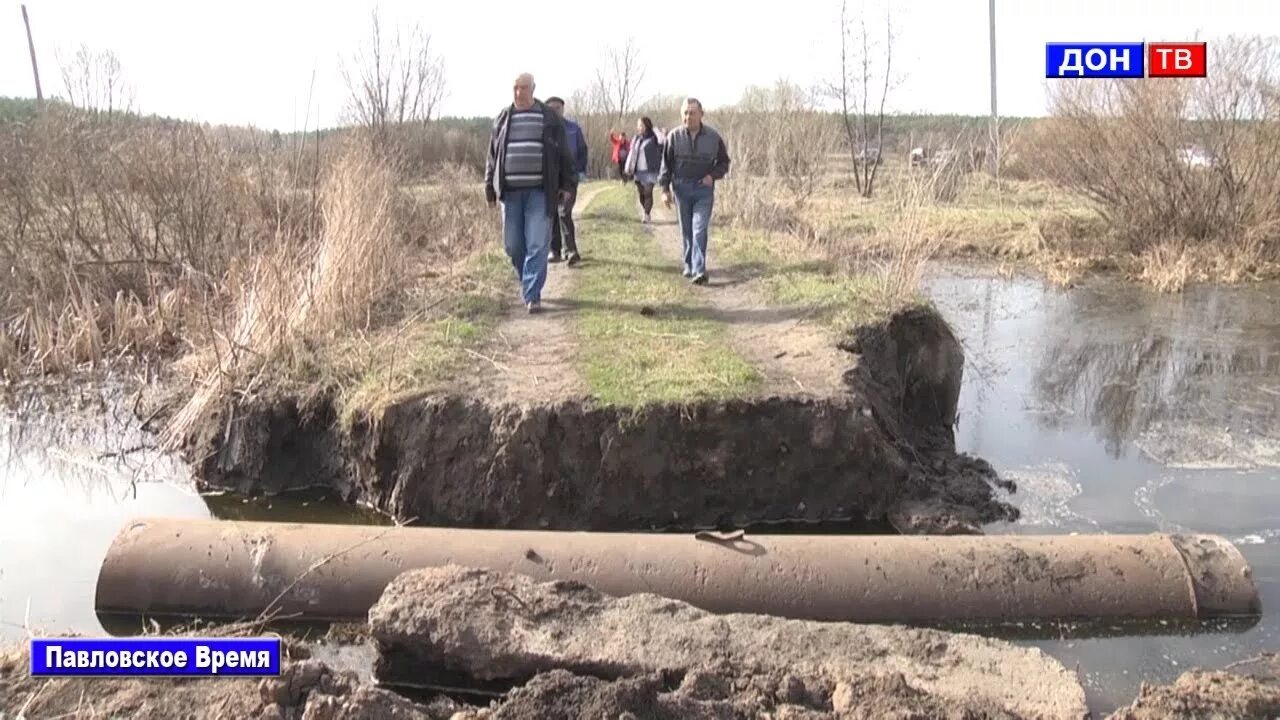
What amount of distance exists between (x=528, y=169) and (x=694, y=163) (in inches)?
80.0

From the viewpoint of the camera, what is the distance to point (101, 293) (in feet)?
34.7

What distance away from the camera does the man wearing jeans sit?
941 centimetres

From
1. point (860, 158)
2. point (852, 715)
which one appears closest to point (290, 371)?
point (852, 715)

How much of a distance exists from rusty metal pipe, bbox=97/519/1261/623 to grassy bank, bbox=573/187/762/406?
5.43ft

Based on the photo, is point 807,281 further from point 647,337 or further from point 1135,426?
point 1135,426

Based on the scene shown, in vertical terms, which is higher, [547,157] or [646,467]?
[547,157]

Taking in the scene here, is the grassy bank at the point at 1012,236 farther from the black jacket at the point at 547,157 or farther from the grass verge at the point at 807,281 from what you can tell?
the black jacket at the point at 547,157

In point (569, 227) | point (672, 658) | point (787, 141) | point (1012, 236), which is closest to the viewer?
point (672, 658)

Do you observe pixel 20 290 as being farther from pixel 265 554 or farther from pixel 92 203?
pixel 265 554

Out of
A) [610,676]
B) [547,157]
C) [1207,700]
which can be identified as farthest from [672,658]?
[547,157]


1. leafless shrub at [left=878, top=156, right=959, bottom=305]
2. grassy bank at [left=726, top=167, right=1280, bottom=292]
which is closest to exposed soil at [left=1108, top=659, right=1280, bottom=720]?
leafless shrub at [left=878, top=156, right=959, bottom=305]

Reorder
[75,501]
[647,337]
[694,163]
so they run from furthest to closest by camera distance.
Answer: [694,163] < [647,337] < [75,501]

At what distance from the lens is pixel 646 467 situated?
20.2 ft

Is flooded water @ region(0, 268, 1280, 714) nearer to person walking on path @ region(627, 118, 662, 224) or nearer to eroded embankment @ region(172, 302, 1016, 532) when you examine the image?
eroded embankment @ region(172, 302, 1016, 532)
